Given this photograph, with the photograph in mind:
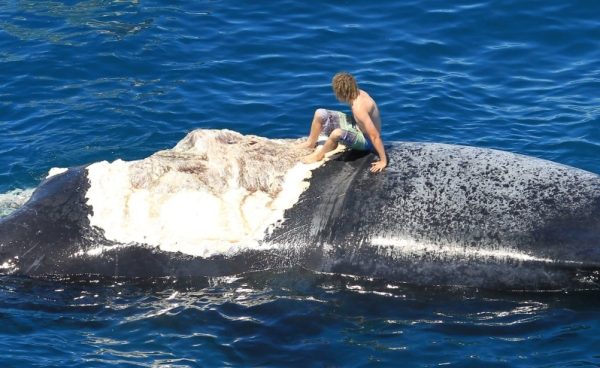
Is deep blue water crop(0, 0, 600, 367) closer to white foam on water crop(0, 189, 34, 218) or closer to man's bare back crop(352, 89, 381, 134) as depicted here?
white foam on water crop(0, 189, 34, 218)

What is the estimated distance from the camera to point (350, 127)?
11.2 metres

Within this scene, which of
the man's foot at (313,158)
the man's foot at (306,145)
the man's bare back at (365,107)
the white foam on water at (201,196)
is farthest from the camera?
the man's foot at (306,145)

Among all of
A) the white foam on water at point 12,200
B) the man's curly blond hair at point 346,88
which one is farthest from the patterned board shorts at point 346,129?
the white foam on water at point 12,200

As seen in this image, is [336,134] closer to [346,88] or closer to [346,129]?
[346,129]

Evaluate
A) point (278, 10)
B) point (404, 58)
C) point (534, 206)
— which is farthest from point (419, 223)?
point (278, 10)

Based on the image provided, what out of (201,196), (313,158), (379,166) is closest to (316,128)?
(313,158)

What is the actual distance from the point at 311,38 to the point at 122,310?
9626 millimetres

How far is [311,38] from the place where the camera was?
62.0ft

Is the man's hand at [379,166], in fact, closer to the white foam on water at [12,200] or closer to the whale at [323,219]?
the whale at [323,219]

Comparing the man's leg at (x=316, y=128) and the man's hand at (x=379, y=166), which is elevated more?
the man's leg at (x=316, y=128)

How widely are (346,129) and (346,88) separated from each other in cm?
49

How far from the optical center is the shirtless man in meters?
10.9

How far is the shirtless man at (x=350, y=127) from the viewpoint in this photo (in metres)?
10.9

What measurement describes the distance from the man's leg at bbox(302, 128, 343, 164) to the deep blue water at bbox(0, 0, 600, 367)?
4.45 ft
